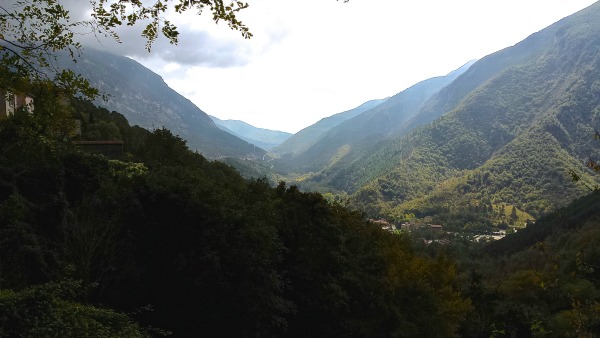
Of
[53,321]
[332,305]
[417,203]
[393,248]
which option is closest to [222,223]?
[332,305]

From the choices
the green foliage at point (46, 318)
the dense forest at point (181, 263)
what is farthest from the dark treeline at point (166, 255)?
the green foliage at point (46, 318)

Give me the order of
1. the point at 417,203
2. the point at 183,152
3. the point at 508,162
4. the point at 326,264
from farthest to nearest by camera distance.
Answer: the point at 508,162 → the point at 417,203 → the point at 183,152 → the point at 326,264

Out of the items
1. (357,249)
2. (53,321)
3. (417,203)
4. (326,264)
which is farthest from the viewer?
(417,203)

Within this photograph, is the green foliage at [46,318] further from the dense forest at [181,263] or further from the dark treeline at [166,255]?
the dark treeline at [166,255]

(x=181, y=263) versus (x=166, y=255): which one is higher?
(x=166, y=255)

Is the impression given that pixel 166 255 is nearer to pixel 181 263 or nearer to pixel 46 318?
pixel 181 263

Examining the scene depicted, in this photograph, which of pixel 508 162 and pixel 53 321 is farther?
pixel 508 162

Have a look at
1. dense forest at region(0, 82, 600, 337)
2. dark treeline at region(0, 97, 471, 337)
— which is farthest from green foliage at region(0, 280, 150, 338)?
dark treeline at region(0, 97, 471, 337)

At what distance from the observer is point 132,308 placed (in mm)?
15961

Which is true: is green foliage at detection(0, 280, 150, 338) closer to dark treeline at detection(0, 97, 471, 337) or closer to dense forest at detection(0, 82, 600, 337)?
dense forest at detection(0, 82, 600, 337)

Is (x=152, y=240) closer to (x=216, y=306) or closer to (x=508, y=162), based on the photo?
(x=216, y=306)

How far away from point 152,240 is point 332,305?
969cm

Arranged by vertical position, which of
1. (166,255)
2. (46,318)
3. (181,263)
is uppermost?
(46,318)

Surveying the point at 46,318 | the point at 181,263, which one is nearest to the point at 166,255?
the point at 181,263
